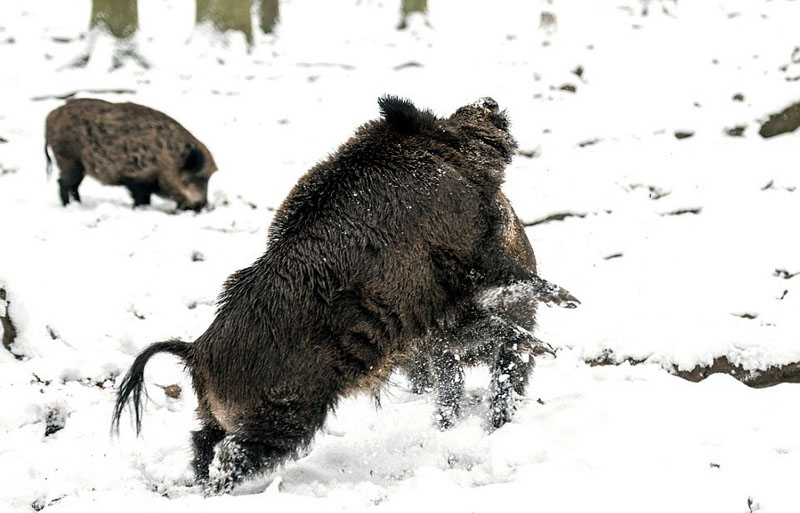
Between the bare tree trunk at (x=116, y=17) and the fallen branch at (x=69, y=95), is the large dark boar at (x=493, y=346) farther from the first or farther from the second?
the bare tree trunk at (x=116, y=17)

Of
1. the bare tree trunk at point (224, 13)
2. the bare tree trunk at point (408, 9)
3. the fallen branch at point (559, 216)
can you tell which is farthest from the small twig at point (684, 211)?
the bare tree trunk at point (408, 9)

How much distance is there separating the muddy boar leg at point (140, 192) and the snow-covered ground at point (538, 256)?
10.0 inches

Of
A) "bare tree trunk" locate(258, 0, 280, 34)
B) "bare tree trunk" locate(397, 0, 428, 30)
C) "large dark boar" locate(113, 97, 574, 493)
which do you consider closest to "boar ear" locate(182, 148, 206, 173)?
"large dark boar" locate(113, 97, 574, 493)

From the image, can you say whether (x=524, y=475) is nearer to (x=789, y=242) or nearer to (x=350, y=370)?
(x=350, y=370)

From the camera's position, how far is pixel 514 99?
966cm

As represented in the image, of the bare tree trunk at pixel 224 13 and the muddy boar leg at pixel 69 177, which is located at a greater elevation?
the bare tree trunk at pixel 224 13

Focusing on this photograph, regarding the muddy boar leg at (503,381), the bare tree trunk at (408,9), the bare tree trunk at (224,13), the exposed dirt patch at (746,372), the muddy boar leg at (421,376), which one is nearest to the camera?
the muddy boar leg at (421,376)

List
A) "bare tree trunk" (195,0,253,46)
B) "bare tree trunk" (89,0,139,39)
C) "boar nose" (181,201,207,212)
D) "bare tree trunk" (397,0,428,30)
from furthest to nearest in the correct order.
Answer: "bare tree trunk" (397,0,428,30) < "bare tree trunk" (195,0,253,46) < "bare tree trunk" (89,0,139,39) < "boar nose" (181,201,207,212)

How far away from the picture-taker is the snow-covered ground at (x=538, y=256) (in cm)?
323

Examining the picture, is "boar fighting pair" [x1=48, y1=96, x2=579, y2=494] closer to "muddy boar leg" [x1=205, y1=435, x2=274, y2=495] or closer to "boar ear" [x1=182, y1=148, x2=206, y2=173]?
"muddy boar leg" [x1=205, y1=435, x2=274, y2=495]

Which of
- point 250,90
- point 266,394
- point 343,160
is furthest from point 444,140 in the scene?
point 250,90

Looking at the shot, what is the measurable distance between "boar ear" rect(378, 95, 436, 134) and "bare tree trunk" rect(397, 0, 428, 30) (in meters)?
11.6

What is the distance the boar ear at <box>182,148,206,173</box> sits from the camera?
7721mm

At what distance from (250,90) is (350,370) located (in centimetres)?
821
